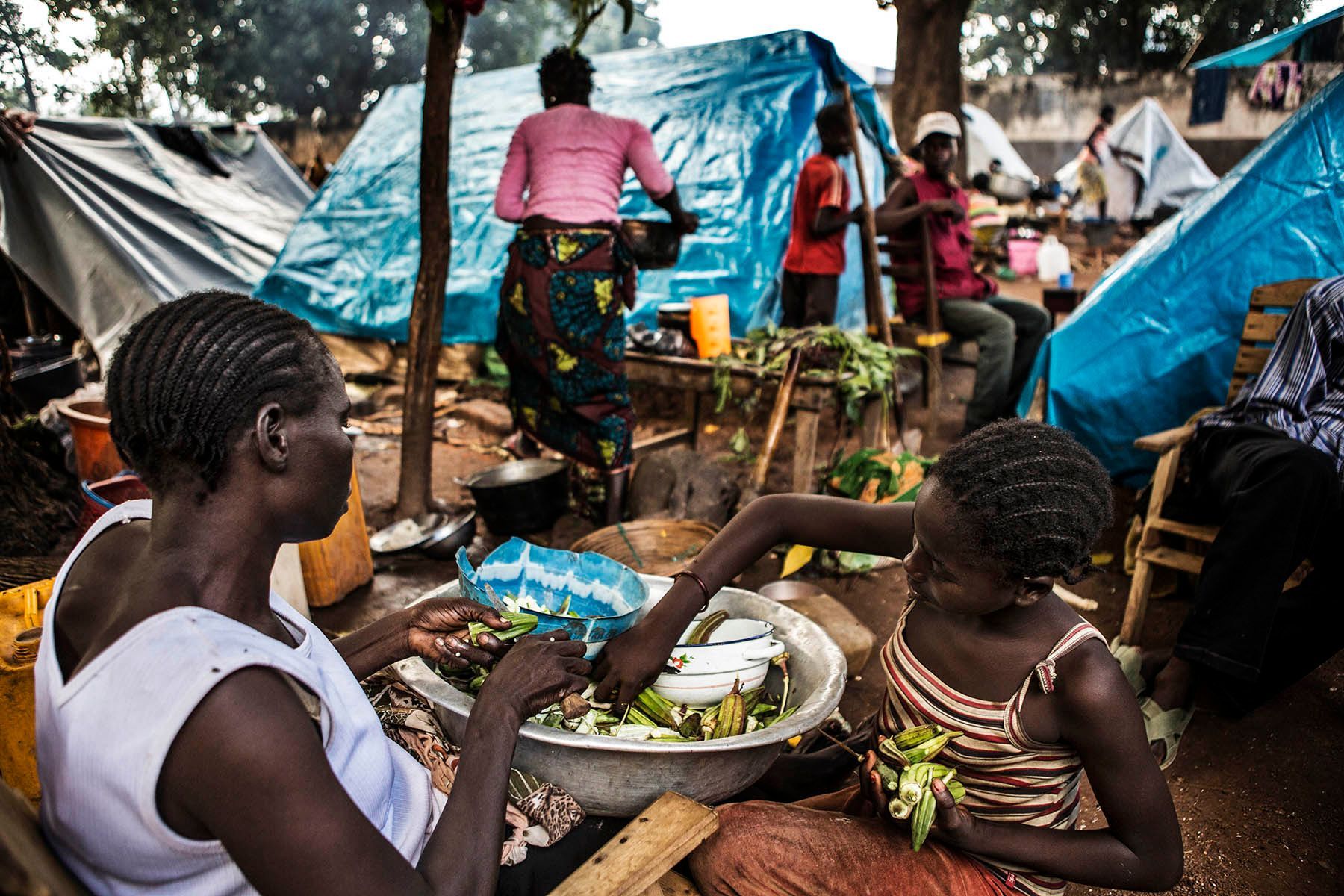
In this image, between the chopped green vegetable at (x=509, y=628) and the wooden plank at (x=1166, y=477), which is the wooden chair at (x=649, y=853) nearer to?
the chopped green vegetable at (x=509, y=628)

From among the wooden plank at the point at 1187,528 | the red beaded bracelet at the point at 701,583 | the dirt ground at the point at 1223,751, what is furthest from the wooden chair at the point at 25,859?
the wooden plank at the point at 1187,528

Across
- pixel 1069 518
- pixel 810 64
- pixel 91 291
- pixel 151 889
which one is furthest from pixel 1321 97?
pixel 91 291

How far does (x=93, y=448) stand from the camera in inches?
136

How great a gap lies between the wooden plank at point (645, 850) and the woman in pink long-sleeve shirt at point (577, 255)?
292cm

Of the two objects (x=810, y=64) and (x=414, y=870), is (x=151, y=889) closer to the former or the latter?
(x=414, y=870)

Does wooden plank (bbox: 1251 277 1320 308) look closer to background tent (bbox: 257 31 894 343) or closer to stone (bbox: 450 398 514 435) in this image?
background tent (bbox: 257 31 894 343)

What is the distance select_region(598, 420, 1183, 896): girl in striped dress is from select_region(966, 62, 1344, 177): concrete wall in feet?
58.5

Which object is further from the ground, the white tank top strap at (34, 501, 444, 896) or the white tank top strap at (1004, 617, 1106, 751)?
the white tank top strap at (34, 501, 444, 896)

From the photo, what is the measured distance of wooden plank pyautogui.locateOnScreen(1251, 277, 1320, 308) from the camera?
12.0ft

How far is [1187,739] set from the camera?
2.80 meters

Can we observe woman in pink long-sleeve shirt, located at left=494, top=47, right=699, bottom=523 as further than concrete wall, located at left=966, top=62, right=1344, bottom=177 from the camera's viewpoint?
No

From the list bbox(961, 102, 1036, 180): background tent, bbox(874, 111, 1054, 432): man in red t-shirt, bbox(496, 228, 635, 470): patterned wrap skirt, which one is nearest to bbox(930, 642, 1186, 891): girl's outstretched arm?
bbox(496, 228, 635, 470): patterned wrap skirt

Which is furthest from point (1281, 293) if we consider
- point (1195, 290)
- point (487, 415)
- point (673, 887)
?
point (487, 415)

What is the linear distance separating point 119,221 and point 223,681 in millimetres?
8224
